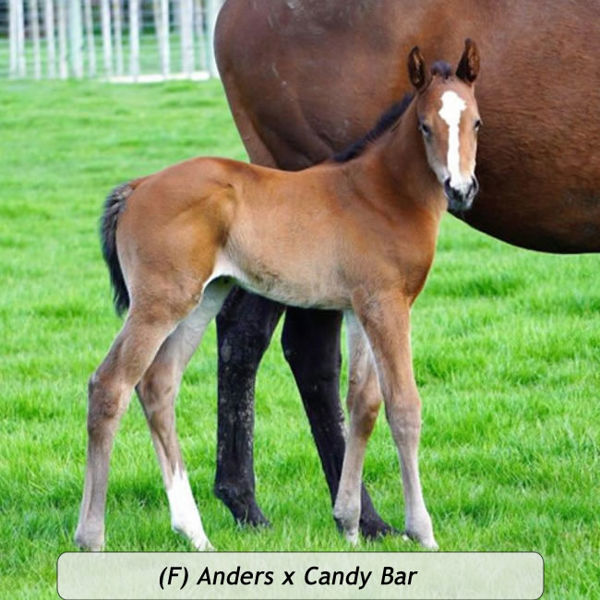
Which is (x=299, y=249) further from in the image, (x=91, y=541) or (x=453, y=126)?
(x=91, y=541)

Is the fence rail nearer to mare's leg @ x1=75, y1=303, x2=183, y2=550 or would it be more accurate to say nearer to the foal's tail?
the foal's tail

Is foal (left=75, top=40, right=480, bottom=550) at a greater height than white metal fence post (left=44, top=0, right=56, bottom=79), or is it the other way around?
foal (left=75, top=40, right=480, bottom=550)

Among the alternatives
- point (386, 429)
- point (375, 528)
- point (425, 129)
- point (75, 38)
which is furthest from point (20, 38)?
point (425, 129)

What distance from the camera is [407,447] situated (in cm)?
445

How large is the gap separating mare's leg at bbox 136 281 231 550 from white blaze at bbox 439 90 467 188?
0.93m

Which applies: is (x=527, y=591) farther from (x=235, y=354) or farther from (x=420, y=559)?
(x=235, y=354)

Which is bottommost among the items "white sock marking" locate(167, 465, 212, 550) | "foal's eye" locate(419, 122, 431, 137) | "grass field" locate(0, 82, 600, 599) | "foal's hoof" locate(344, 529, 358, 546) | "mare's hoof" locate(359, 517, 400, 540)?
"grass field" locate(0, 82, 600, 599)

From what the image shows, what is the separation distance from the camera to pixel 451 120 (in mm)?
4164

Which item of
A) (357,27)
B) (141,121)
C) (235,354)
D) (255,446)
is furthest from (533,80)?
(141,121)

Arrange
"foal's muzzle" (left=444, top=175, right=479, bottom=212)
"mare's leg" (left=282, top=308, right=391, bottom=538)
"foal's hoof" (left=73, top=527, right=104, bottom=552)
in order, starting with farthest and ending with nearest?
"mare's leg" (left=282, top=308, right=391, bottom=538) → "foal's hoof" (left=73, top=527, right=104, bottom=552) → "foal's muzzle" (left=444, top=175, right=479, bottom=212)

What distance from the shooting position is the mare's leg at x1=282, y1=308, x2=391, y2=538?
506 centimetres

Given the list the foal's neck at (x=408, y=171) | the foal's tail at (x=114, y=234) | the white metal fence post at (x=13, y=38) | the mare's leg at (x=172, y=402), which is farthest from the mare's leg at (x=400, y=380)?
the white metal fence post at (x=13, y=38)

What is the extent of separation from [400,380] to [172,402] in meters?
0.77

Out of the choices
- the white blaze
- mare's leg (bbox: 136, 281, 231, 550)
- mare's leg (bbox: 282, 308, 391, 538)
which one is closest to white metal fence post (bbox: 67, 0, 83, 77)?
mare's leg (bbox: 282, 308, 391, 538)
